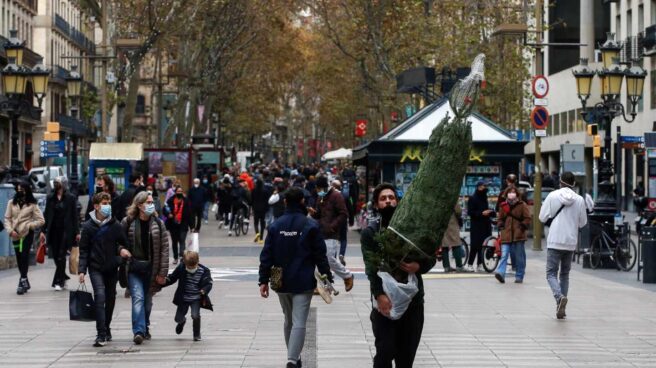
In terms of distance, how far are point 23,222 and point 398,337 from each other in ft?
38.6

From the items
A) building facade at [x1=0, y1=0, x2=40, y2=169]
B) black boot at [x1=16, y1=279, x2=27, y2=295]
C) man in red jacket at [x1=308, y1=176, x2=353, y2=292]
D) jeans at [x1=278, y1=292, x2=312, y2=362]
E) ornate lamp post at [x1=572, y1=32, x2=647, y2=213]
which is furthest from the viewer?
building facade at [x1=0, y1=0, x2=40, y2=169]

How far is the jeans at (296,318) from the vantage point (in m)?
12.0

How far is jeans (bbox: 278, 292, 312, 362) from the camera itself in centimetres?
1202

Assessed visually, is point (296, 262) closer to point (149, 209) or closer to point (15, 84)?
point (149, 209)

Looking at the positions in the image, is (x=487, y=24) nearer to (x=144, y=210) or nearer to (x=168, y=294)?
(x=168, y=294)

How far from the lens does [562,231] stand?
16.7 m

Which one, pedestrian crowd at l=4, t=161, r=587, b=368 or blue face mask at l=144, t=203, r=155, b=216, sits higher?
blue face mask at l=144, t=203, r=155, b=216

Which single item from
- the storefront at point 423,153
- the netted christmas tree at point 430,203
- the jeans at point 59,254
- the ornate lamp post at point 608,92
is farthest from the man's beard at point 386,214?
the storefront at point 423,153

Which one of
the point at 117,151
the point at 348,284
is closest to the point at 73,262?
the point at 348,284

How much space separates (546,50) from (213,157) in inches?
784

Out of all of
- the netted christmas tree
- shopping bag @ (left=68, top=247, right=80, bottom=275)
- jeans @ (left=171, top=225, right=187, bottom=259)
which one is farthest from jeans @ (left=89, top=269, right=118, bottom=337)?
jeans @ (left=171, top=225, right=187, bottom=259)

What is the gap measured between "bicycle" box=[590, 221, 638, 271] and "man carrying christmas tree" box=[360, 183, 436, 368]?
16321 millimetres

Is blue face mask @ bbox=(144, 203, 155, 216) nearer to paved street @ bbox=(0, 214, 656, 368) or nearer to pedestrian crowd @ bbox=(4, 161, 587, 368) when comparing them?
pedestrian crowd @ bbox=(4, 161, 587, 368)

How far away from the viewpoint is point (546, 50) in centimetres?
7444
